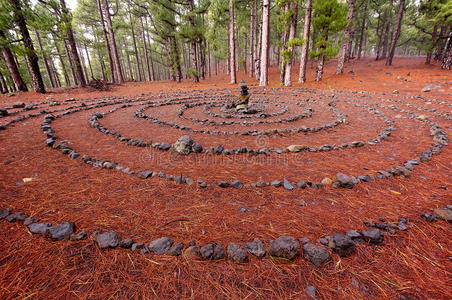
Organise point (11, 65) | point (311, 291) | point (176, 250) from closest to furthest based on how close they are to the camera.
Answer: point (311, 291), point (176, 250), point (11, 65)

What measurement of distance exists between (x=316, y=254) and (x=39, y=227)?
133 inches

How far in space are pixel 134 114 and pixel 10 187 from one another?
6.08 m

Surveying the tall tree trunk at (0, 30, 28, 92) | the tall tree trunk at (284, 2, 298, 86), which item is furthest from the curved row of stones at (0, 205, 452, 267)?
the tall tree trunk at (0, 30, 28, 92)

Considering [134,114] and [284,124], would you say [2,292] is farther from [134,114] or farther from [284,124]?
[134,114]

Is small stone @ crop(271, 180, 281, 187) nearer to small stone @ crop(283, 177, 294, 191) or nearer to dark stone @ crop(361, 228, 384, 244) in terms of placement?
small stone @ crop(283, 177, 294, 191)

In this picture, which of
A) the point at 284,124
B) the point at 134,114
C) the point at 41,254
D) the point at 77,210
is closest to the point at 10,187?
the point at 77,210

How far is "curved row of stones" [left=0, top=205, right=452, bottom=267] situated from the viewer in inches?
82.0

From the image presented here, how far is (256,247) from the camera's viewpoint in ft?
7.16

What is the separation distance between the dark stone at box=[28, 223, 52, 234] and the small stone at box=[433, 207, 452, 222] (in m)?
5.17

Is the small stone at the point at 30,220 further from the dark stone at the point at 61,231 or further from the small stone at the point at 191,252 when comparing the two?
the small stone at the point at 191,252

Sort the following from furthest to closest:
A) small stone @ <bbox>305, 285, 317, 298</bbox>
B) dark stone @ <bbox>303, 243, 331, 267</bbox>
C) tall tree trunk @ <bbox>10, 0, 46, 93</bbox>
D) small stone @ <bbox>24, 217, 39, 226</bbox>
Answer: tall tree trunk @ <bbox>10, 0, 46, 93</bbox> → small stone @ <bbox>24, 217, 39, 226</bbox> → dark stone @ <bbox>303, 243, 331, 267</bbox> → small stone @ <bbox>305, 285, 317, 298</bbox>

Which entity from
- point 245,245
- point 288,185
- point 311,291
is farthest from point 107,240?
point 288,185

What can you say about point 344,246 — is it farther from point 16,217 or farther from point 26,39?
point 26,39

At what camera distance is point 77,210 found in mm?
2832
